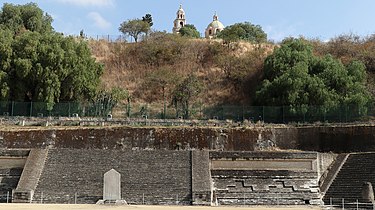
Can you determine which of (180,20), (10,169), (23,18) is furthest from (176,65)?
(180,20)

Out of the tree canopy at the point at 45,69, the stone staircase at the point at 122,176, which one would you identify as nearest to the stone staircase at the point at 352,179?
the stone staircase at the point at 122,176

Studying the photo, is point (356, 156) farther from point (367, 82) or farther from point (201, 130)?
point (367, 82)

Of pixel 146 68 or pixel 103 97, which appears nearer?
pixel 103 97

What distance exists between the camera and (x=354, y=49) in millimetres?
54219

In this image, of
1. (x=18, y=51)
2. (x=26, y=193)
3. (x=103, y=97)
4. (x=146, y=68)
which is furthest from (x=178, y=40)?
(x=26, y=193)

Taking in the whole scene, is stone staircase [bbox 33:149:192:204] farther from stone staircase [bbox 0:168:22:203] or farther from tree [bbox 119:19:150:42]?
tree [bbox 119:19:150:42]

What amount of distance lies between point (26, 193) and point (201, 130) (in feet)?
46.8

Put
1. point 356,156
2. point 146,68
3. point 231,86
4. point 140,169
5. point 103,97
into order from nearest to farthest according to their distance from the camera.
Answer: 1. point 140,169
2. point 356,156
3. point 103,97
4. point 231,86
5. point 146,68

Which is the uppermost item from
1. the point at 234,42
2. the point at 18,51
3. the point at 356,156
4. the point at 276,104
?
the point at 234,42

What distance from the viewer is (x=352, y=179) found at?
27672 mm

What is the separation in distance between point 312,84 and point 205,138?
453 inches

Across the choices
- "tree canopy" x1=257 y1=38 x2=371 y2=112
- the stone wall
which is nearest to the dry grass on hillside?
"tree canopy" x1=257 y1=38 x2=371 y2=112

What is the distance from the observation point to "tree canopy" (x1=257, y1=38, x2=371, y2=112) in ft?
135

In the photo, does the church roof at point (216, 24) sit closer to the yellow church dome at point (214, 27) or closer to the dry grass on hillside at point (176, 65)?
the yellow church dome at point (214, 27)
